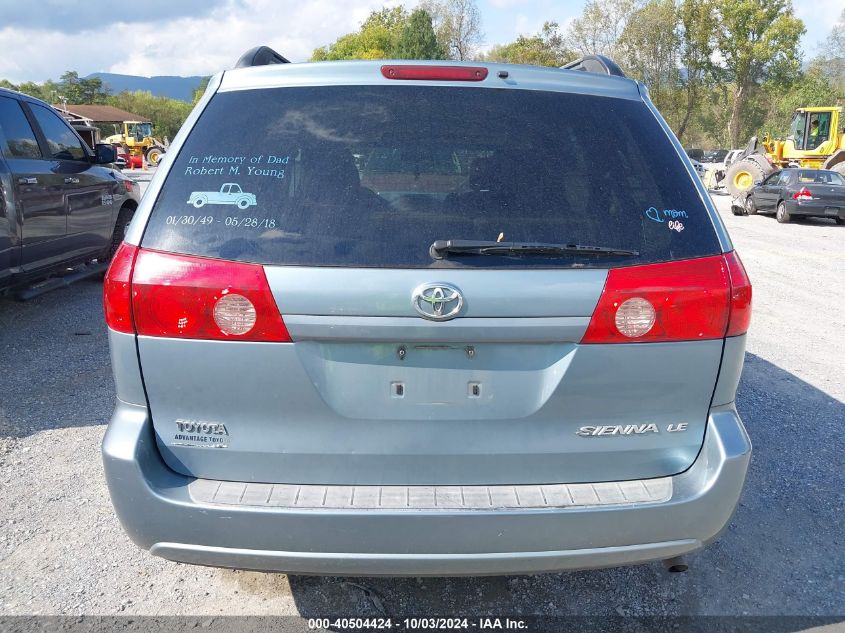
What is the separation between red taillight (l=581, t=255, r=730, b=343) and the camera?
211cm

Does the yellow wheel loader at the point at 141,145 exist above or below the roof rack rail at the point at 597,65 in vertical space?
below

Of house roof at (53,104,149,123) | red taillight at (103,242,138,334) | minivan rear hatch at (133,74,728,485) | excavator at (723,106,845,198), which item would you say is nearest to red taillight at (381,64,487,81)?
minivan rear hatch at (133,74,728,485)

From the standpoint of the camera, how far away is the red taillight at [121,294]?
214 cm

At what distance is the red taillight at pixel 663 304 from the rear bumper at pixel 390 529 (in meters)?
0.40

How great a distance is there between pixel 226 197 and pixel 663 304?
55.2 inches

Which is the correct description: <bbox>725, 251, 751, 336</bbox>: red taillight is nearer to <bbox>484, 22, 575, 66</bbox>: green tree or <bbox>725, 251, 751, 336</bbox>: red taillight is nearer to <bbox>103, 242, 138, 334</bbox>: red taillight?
<bbox>103, 242, 138, 334</bbox>: red taillight

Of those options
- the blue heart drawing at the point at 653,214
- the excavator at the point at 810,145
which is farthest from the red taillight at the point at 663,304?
the excavator at the point at 810,145

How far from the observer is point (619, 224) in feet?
7.22

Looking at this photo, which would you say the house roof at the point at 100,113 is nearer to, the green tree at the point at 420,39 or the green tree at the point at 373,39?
the green tree at the point at 373,39

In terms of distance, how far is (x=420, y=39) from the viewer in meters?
55.4

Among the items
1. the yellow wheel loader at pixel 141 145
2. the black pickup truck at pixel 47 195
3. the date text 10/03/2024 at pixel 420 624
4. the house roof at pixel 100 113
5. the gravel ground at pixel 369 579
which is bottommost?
the house roof at pixel 100 113

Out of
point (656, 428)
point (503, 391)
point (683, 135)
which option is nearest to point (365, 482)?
point (503, 391)

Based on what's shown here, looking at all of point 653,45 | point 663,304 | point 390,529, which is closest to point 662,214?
point 663,304

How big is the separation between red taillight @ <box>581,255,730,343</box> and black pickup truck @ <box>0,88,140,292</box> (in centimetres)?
531
